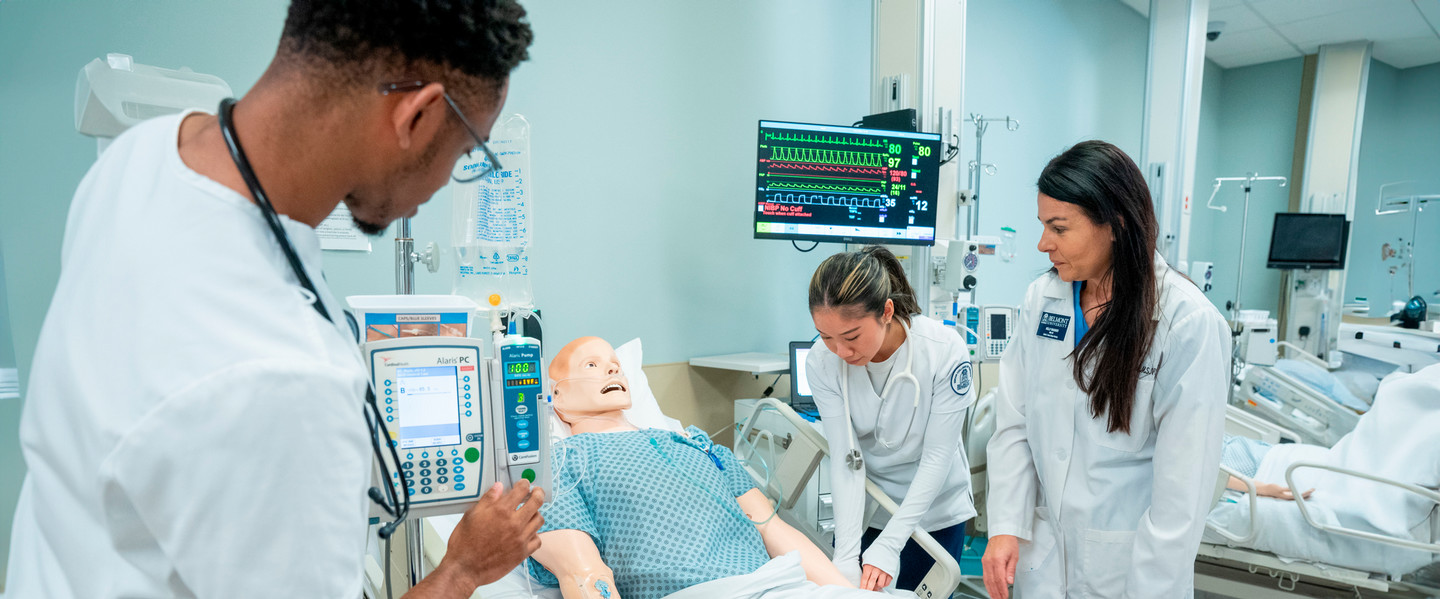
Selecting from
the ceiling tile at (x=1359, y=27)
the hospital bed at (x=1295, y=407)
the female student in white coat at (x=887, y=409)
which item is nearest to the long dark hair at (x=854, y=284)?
the female student in white coat at (x=887, y=409)

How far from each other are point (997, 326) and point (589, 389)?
82.3 inches

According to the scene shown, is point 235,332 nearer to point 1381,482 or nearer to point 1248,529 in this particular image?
point 1248,529

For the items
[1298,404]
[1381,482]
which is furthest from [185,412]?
[1298,404]

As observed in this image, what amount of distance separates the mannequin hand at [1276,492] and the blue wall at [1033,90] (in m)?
2.12

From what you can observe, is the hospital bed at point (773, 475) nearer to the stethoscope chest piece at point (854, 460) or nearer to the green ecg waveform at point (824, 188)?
the stethoscope chest piece at point (854, 460)

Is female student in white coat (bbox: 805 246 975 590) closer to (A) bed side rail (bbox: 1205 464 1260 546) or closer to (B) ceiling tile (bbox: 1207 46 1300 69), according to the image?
(A) bed side rail (bbox: 1205 464 1260 546)

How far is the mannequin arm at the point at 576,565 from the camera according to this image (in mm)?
1612

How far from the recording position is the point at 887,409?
2020 mm

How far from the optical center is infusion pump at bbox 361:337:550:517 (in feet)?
3.68

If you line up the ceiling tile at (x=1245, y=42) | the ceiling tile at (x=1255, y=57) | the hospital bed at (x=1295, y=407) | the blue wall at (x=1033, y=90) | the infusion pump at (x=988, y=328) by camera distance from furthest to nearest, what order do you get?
1. the ceiling tile at (x=1255, y=57)
2. the ceiling tile at (x=1245, y=42)
3. the blue wall at (x=1033, y=90)
4. the hospital bed at (x=1295, y=407)
5. the infusion pump at (x=988, y=328)

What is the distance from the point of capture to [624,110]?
10.0ft

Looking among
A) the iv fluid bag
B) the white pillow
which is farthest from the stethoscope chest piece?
the iv fluid bag

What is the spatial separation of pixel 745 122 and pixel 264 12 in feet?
6.32

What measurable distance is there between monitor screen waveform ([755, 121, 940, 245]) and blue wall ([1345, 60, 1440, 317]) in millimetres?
6564
